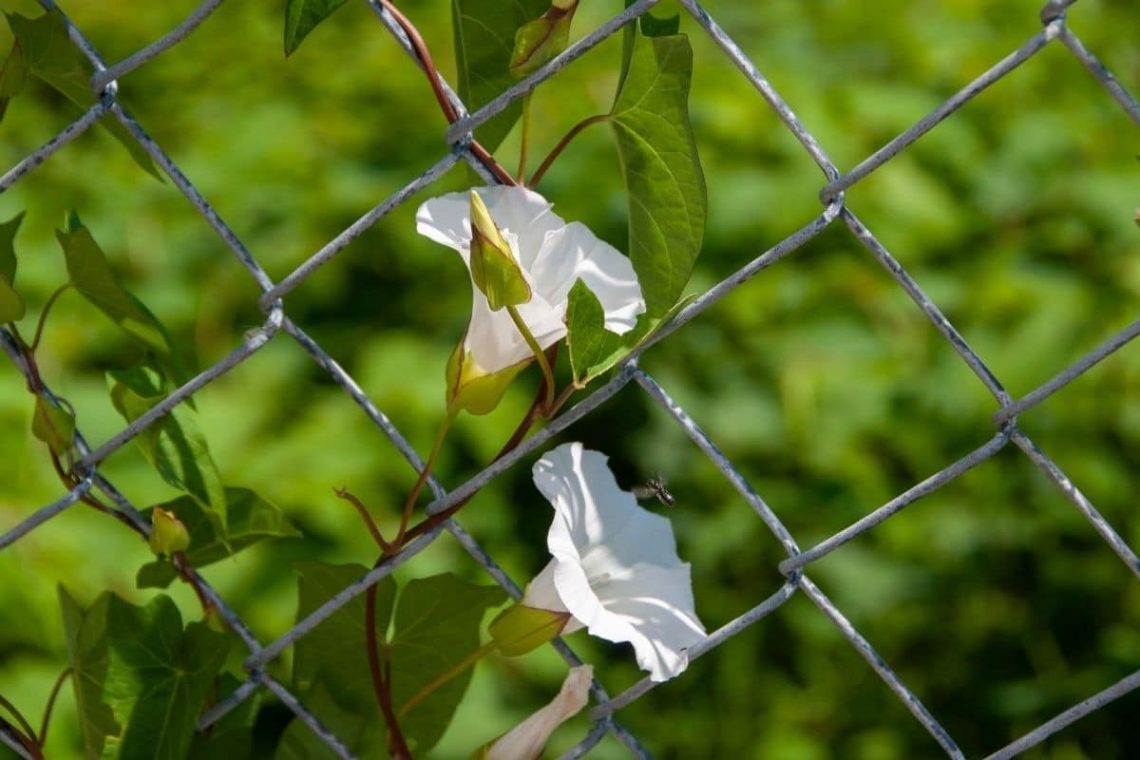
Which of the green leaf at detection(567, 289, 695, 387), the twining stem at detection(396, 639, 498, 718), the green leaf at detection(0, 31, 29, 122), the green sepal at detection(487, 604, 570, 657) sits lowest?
the green sepal at detection(487, 604, 570, 657)

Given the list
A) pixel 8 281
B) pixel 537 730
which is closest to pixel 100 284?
pixel 8 281

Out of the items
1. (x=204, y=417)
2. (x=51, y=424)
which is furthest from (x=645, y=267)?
(x=204, y=417)

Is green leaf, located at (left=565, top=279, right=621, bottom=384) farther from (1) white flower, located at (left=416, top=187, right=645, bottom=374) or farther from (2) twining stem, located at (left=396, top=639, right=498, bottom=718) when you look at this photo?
(2) twining stem, located at (left=396, top=639, right=498, bottom=718)

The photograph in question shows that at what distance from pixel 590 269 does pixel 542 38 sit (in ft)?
0.30

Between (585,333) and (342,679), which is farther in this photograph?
(342,679)

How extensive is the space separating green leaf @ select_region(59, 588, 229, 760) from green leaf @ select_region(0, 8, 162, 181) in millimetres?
202

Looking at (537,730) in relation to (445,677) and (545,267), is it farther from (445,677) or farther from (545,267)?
(545,267)

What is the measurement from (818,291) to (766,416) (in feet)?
0.42

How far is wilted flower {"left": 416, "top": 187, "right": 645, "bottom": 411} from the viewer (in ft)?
1.85

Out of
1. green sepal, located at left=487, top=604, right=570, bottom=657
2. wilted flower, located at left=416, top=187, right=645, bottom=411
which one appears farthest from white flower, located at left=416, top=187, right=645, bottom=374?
green sepal, located at left=487, top=604, right=570, bottom=657

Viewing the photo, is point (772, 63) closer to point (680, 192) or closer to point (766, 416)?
point (766, 416)

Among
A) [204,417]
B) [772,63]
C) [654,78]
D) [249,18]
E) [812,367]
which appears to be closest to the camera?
[654,78]

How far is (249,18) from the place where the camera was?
60.6 inches

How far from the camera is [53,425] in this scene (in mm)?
650
